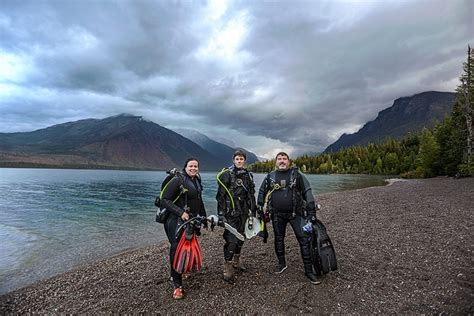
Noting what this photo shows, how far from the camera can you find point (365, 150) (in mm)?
134875

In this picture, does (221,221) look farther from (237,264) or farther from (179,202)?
Result: (237,264)

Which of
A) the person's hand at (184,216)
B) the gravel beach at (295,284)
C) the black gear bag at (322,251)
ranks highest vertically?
the person's hand at (184,216)

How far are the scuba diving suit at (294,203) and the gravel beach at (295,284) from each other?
1057 mm

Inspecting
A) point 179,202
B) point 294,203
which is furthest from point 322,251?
point 179,202

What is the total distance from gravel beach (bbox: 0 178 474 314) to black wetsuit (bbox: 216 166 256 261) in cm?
113

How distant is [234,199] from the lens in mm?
6637

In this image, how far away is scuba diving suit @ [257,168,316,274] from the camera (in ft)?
21.7

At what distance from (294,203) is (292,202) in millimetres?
53

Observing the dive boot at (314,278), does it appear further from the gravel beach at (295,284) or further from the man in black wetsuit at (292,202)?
the gravel beach at (295,284)

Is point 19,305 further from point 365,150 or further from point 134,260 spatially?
point 365,150

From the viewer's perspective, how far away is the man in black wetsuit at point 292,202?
6.62 metres

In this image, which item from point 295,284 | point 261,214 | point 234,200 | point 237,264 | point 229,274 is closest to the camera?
point 295,284

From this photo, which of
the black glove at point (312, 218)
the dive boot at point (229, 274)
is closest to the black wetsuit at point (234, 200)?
the dive boot at point (229, 274)

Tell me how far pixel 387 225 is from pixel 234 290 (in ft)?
28.4
